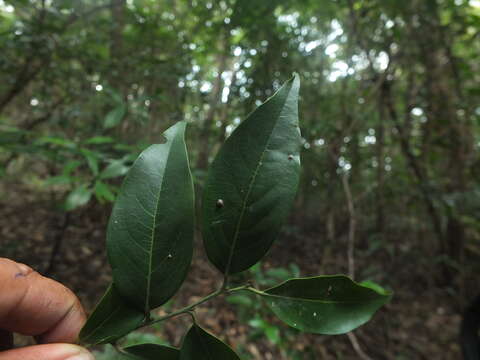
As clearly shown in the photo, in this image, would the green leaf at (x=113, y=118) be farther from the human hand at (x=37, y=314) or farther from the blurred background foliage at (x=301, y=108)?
the human hand at (x=37, y=314)

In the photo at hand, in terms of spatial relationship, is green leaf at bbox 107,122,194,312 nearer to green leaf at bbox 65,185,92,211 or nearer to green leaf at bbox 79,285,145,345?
green leaf at bbox 79,285,145,345

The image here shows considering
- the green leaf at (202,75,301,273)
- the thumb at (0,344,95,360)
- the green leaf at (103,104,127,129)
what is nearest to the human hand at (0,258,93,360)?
the thumb at (0,344,95,360)

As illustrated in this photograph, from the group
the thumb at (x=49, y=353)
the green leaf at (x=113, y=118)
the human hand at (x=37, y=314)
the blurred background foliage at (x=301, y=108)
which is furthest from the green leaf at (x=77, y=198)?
the thumb at (x=49, y=353)

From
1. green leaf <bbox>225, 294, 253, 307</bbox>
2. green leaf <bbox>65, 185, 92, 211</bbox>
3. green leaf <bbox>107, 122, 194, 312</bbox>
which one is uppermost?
green leaf <bbox>107, 122, 194, 312</bbox>

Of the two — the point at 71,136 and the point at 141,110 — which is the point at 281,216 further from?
the point at 71,136

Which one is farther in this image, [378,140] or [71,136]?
[378,140]

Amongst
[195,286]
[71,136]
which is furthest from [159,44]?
[195,286]
